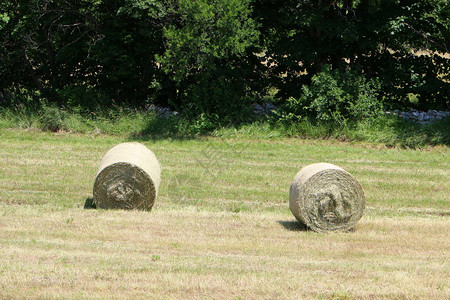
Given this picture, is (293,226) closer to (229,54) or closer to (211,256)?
(211,256)

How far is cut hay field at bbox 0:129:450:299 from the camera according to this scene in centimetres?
750

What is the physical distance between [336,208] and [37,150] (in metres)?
9.94

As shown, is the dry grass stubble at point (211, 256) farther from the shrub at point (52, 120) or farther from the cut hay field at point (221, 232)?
the shrub at point (52, 120)

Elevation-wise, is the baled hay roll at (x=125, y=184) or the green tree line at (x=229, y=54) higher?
the green tree line at (x=229, y=54)

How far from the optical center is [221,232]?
1047 cm

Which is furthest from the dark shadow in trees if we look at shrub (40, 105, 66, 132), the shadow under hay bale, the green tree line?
shrub (40, 105, 66, 132)

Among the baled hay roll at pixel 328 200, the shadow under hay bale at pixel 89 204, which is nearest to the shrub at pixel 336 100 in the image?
the shadow under hay bale at pixel 89 204

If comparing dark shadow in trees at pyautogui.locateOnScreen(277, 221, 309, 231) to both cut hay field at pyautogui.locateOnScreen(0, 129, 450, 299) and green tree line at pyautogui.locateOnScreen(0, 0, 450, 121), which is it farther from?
green tree line at pyautogui.locateOnScreen(0, 0, 450, 121)

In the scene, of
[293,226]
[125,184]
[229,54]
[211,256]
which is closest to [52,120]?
[229,54]

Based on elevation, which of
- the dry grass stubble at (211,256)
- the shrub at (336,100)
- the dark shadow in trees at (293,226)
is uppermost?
the shrub at (336,100)

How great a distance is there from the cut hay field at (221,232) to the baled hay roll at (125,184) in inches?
10.2

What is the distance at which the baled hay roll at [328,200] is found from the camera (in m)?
10.9

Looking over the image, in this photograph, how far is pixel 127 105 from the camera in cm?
2222

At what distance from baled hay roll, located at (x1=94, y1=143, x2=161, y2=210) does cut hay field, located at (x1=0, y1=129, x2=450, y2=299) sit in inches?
10.2
